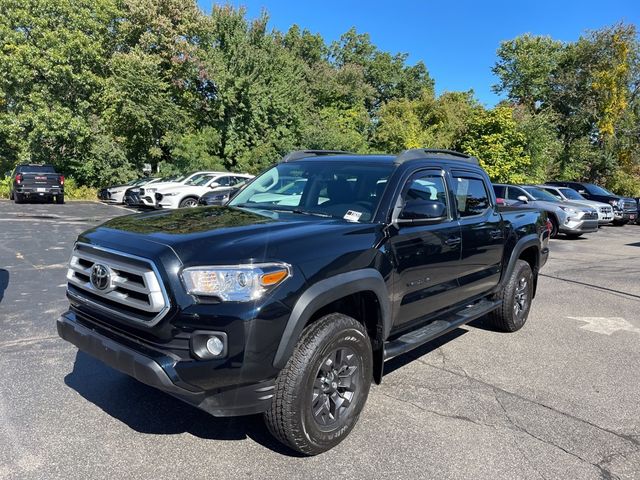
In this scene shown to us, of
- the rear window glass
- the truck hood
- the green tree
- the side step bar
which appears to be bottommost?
the rear window glass

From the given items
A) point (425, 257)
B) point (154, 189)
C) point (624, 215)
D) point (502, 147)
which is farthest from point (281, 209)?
point (502, 147)

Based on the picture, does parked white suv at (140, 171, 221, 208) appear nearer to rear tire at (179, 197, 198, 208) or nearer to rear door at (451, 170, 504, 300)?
rear tire at (179, 197, 198, 208)

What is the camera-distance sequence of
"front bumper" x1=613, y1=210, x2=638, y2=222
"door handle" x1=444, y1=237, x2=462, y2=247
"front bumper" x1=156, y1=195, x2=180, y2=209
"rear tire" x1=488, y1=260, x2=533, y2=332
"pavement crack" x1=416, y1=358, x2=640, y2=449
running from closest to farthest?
"pavement crack" x1=416, y1=358, x2=640, y2=449
"door handle" x1=444, y1=237, x2=462, y2=247
"rear tire" x1=488, y1=260, x2=533, y2=332
"front bumper" x1=156, y1=195, x2=180, y2=209
"front bumper" x1=613, y1=210, x2=638, y2=222

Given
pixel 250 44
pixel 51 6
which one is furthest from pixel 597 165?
pixel 51 6

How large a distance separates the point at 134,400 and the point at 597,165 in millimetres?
40388

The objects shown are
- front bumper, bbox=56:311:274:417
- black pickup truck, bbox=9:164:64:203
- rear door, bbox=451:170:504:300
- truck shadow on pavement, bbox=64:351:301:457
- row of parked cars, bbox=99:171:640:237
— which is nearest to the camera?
front bumper, bbox=56:311:274:417

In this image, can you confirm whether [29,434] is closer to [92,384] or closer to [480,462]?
[92,384]

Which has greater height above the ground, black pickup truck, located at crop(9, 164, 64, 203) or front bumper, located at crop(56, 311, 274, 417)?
front bumper, located at crop(56, 311, 274, 417)

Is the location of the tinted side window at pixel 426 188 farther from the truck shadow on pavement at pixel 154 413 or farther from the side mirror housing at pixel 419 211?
the truck shadow on pavement at pixel 154 413

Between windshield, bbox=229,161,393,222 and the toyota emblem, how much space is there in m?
1.45

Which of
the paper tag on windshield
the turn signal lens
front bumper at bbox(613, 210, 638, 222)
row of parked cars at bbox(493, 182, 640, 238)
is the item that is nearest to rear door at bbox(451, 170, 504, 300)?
the paper tag on windshield

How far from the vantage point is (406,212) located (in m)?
3.63

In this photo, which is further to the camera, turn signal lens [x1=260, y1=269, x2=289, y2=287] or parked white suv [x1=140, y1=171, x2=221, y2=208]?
parked white suv [x1=140, y1=171, x2=221, y2=208]

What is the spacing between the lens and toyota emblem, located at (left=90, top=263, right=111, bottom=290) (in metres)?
2.99
